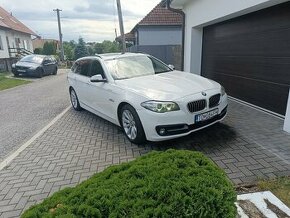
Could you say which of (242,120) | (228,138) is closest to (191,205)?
(228,138)

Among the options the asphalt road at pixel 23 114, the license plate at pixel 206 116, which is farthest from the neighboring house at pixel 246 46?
the asphalt road at pixel 23 114

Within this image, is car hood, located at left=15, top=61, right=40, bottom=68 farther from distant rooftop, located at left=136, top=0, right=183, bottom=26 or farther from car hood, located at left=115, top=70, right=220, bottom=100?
car hood, located at left=115, top=70, right=220, bottom=100

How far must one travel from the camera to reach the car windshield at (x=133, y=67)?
17.1 ft

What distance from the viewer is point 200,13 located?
8484mm

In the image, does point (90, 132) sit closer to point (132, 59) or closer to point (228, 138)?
point (132, 59)

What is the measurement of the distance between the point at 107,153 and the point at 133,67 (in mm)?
1998

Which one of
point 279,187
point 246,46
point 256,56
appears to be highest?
point 246,46

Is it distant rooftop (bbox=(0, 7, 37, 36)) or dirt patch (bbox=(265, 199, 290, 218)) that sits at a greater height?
distant rooftop (bbox=(0, 7, 37, 36))

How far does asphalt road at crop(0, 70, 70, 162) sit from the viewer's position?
5527 mm

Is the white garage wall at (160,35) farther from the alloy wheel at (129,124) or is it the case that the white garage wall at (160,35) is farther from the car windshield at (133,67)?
the alloy wheel at (129,124)

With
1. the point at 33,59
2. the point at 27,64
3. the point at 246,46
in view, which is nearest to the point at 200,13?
the point at 246,46

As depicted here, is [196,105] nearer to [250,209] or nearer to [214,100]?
[214,100]

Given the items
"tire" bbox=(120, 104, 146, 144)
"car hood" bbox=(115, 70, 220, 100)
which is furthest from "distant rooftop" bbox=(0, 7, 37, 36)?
"tire" bbox=(120, 104, 146, 144)

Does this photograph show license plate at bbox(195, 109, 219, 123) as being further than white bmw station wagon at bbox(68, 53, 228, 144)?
Yes
